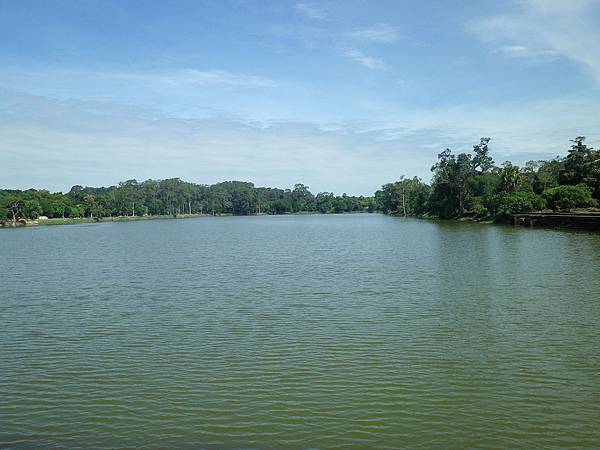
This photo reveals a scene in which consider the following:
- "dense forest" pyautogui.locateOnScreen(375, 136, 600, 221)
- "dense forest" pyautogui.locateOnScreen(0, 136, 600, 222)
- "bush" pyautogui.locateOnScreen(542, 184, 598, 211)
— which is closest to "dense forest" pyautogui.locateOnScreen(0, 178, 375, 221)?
"dense forest" pyautogui.locateOnScreen(0, 136, 600, 222)

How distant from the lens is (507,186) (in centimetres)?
8019

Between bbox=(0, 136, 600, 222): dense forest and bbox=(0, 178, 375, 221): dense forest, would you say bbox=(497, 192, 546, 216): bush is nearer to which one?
bbox=(0, 136, 600, 222): dense forest

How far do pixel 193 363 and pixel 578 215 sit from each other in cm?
5637

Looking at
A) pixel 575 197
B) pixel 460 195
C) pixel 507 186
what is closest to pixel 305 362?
pixel 575 197

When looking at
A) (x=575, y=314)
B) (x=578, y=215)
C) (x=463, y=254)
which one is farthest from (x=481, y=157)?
(x=575, y=314)

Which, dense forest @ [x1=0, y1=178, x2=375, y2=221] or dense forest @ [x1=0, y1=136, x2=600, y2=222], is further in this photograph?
dense forest @ [x1=0, y1=178, x2=375, y2=221]

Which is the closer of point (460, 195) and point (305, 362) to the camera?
point (305, 362)

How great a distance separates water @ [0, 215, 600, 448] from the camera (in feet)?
25.3

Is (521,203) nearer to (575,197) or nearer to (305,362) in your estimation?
(575,197)

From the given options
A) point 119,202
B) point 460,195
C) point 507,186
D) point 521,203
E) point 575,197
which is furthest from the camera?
point 119,202

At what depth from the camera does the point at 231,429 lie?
7773mm

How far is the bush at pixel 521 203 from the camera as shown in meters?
69.0

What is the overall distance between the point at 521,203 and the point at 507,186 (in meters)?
11.5

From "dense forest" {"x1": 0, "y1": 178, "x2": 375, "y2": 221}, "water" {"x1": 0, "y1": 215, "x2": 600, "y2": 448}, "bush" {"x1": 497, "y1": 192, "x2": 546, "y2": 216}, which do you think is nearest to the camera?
"water" {"x1": 0, "y1": 215, "x2": 600, "y2": 448}
